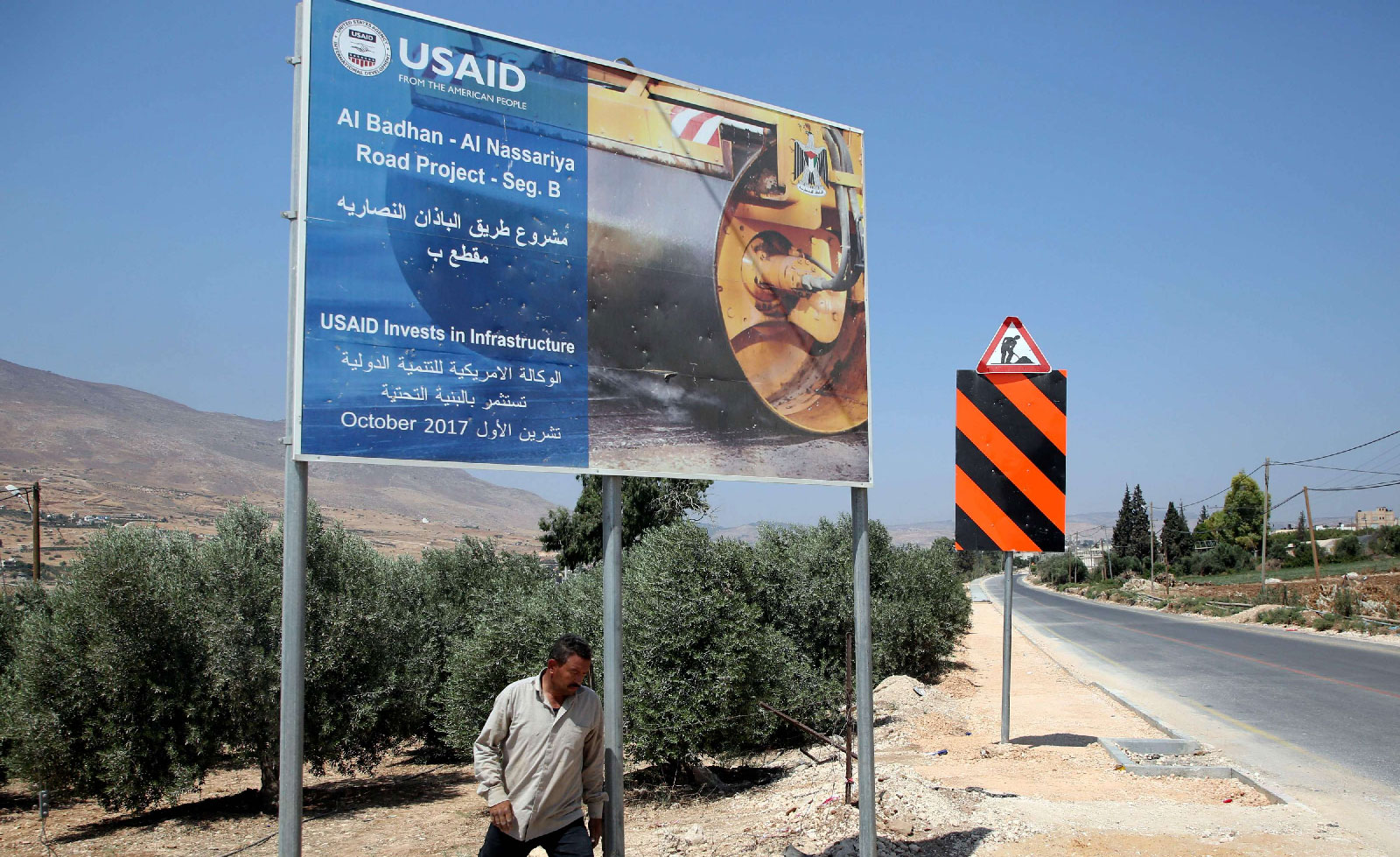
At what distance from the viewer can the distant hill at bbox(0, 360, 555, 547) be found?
98312 mm

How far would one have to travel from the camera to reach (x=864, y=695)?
4.86 metres

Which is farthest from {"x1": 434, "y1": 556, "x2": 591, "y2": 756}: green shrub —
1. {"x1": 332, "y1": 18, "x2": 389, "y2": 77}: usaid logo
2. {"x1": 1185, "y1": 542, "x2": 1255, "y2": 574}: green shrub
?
{"x1": 1185, "y1": 542, "x2": 1255, "y2": 574}: green shrub

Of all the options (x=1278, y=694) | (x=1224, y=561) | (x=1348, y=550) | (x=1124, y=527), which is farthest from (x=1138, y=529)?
(x=1278, y=694)

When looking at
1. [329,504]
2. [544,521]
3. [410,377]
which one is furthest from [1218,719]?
[329,504]

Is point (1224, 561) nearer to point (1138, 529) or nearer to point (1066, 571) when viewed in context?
point (1066, 571)

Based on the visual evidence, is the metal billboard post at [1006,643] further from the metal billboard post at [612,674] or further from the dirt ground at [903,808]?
the metal billboard post at [612,674]

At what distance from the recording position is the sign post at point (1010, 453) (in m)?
6.76

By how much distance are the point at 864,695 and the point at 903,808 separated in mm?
1546

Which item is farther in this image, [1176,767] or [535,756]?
[1176,767]

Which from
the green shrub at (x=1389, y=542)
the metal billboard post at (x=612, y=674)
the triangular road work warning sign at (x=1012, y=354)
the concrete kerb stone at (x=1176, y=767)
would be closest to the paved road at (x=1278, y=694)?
the concrete kerb stone at (x=1176, y=767)

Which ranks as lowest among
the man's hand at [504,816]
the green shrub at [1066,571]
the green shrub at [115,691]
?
the green shrub at [1066,571]

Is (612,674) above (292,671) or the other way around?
the other way around

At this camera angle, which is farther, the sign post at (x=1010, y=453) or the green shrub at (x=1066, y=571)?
the green shrub at (x=1066, y=571)

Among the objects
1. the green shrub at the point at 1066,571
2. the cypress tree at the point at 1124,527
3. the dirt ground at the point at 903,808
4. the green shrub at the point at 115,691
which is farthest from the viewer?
the cypress tree at the point at 1124,527
